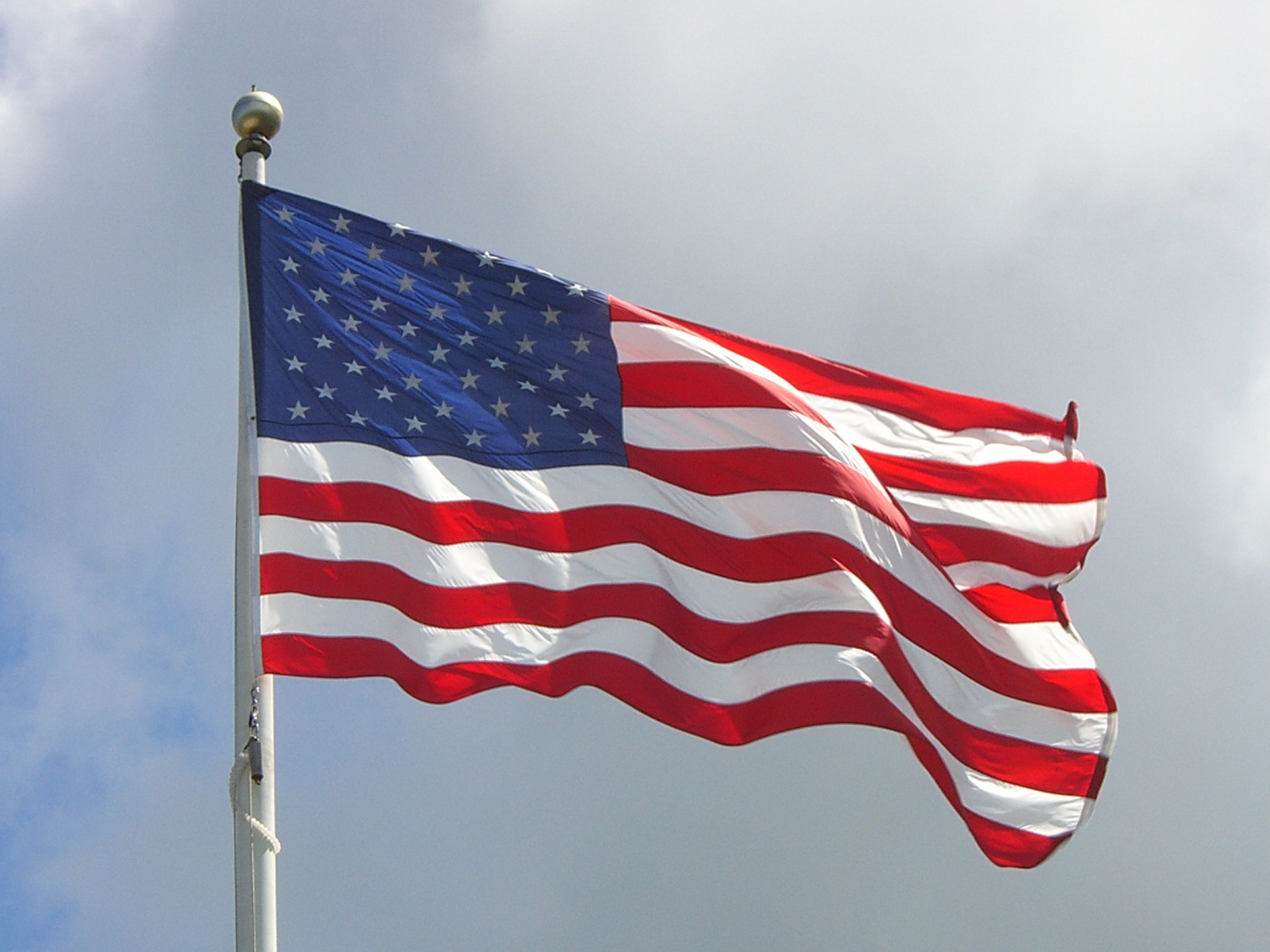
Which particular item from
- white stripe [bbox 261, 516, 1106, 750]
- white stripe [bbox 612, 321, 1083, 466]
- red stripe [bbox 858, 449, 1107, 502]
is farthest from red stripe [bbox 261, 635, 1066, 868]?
white stripe [bbox 612, 321, 1083, 466]

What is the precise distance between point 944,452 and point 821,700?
3.26 metres

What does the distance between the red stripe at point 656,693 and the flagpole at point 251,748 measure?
241 mm

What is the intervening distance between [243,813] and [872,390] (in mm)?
7678

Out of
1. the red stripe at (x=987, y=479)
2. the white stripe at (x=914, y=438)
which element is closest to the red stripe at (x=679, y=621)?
the red stripe at (x=987, y=479)

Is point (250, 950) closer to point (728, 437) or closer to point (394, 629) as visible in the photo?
point (394, 629)

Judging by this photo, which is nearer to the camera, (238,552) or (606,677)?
(238,552)

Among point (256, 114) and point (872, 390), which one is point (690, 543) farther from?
point (256, 114)

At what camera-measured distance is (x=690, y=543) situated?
667 inches

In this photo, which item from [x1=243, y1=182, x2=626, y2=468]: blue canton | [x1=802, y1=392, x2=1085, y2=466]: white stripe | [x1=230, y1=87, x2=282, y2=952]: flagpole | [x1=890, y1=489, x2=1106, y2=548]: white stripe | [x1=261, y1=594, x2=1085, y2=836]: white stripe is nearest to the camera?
[x1=230, y1=87, x2=282, y2=952]: flagpole

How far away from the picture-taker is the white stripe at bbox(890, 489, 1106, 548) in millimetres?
18078

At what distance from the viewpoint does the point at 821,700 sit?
53.9ft

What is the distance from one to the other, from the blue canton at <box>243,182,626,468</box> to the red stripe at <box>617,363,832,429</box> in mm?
196

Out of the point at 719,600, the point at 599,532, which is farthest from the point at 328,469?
the point at 719,600

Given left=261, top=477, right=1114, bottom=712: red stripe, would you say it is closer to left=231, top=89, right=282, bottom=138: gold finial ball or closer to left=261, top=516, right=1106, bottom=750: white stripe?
left=261, top=516, right=1106, bottom=750: white stripe
